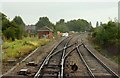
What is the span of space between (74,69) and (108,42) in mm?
15006

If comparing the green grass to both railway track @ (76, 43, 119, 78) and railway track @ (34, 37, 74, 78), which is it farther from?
railway track @ (76, 43, 119, 78)

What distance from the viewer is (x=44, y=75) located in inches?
514

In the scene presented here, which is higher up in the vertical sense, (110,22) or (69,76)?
(110,22)

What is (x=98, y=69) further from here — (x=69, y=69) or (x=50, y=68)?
(x=50, y=68)

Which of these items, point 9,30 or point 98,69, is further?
point 9,30

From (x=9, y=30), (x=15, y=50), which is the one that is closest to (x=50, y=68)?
(x=15, y=50)

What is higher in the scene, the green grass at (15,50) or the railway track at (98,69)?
the green grass at (15,50)

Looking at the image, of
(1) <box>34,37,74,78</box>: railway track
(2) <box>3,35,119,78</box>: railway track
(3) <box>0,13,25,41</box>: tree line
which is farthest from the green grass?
(3) <box>0,13,25,41</box>: tree line

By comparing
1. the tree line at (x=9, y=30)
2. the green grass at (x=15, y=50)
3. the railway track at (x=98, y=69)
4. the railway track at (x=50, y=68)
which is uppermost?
the tree line at (x=9, y=30)

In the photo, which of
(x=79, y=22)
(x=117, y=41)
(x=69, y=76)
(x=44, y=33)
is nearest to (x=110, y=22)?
(x=117, y=41)

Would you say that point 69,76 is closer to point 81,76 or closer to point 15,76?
point 81,76

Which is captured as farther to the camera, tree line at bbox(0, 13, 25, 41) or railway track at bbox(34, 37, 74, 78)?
tree line at bbox(0, 13, 25, 41)

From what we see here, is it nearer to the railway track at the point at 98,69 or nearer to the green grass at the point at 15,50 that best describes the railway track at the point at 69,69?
the railway track at the point at 98,69

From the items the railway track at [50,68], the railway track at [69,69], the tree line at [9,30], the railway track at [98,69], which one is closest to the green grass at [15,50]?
the railway track at [69,69]
